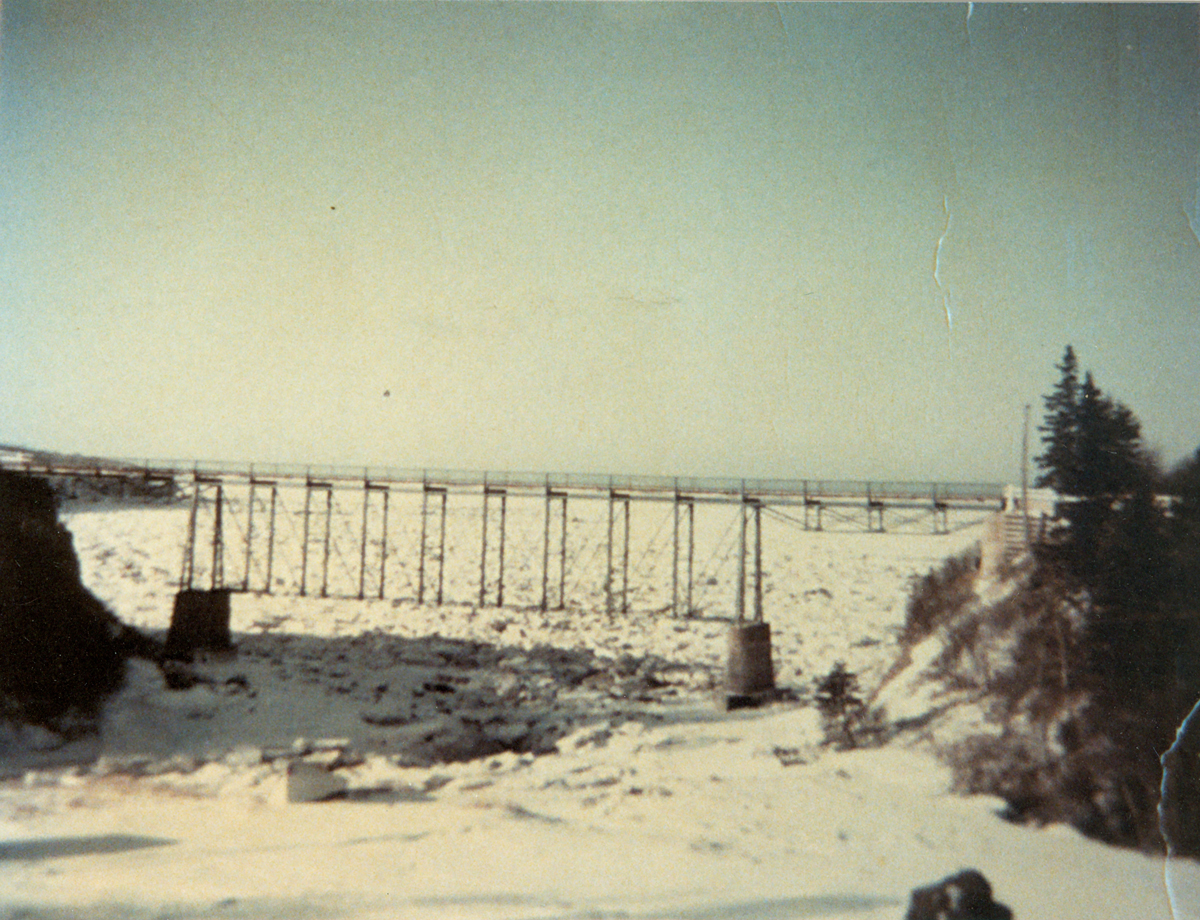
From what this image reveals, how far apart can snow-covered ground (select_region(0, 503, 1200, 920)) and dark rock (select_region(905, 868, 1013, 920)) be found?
142 millimetres

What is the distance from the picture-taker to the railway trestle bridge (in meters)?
17.8

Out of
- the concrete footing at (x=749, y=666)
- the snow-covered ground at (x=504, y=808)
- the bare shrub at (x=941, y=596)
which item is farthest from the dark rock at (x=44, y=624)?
the bare shrub at (x=941, y=596)

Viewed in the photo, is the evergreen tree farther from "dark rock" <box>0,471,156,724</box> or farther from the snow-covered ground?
"dark rock" <box>0,471,156,724</box>

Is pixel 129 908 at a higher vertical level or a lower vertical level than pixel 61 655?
lower

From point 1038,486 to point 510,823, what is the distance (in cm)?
1253

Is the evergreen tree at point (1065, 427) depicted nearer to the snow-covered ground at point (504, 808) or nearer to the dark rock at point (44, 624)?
the snow-covered ground at point (504, 808)

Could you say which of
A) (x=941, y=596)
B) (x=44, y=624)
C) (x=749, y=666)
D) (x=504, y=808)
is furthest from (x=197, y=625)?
(x=941, y=596)

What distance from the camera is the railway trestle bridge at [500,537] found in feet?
58.2

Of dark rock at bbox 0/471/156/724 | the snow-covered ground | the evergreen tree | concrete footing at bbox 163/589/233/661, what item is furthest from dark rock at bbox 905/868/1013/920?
concrete footing at bbox 163/589/233/661

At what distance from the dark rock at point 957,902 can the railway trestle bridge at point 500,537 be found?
29.0ft

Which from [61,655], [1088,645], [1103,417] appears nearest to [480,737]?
[61,655]

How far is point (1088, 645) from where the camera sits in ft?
30.6

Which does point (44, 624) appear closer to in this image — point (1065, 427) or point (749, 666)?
point (749, 666)

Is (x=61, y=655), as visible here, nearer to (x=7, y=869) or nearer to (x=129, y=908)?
(x=7, y=869)
